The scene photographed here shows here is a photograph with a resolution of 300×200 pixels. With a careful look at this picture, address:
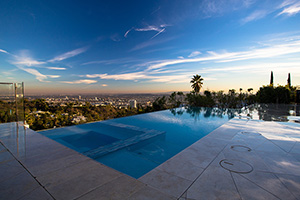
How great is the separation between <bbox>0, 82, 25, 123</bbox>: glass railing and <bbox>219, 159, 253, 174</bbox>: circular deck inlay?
22.1 feet

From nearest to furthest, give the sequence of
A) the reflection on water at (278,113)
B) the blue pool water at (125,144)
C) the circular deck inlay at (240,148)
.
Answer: the circular deck inlay at (240,148)
the blue pool water at (125,144)
the reflection on water at (278,113)

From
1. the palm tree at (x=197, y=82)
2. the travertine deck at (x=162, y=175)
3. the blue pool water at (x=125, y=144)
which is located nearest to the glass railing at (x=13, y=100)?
the blue pool water at (x=125, y=144)

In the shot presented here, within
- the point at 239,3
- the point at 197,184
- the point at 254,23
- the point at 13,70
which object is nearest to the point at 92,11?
the point at 13,70

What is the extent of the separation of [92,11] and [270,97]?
17.2 metres

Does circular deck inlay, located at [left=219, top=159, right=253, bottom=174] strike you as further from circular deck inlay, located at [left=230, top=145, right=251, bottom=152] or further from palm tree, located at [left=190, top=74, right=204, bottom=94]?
palm tree, located at [left=190, top=74, right=204, bottom=94]

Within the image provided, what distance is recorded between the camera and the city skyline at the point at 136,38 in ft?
26.1

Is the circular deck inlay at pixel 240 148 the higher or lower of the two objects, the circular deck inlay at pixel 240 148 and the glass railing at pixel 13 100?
the lower

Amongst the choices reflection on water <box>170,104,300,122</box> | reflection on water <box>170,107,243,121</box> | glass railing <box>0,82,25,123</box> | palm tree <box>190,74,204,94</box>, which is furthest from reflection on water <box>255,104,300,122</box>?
palm tree <box>190,74,204,94</box>

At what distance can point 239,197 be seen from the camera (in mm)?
1807

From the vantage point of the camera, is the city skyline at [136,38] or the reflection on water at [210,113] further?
the reflection on water at [210,113]

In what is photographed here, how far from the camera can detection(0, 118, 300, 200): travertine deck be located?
181 cm

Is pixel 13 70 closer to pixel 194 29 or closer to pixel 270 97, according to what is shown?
pixel 194 29

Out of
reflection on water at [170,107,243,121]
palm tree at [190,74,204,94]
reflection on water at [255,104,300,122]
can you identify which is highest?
palm tree at [190,74,204,94]

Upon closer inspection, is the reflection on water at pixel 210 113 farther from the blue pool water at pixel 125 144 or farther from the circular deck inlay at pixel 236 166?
the circular deck inlay at pixel 236 166
